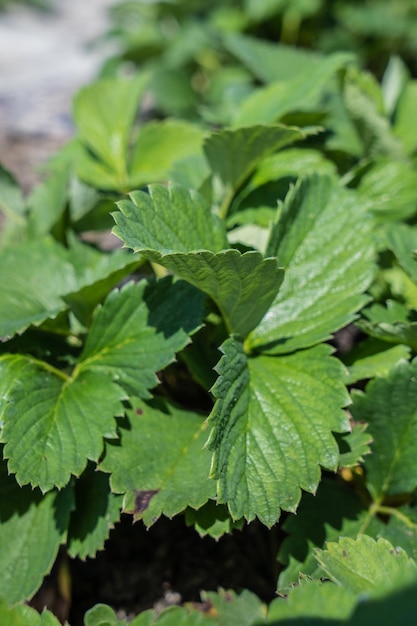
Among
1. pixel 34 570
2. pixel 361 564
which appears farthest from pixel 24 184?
pixel 361 564

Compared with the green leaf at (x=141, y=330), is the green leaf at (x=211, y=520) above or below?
below

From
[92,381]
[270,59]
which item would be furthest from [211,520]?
[270,59]

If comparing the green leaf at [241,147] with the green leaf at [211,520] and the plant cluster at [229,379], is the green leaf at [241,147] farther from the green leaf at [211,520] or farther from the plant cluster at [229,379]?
the green leaf at [211,520]

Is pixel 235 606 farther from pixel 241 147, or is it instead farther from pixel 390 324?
pixel 241 147

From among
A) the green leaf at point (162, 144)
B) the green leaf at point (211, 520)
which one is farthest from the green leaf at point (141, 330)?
the green leaf at point (162, 144)

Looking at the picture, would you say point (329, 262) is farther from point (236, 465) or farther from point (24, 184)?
point (24, 184)

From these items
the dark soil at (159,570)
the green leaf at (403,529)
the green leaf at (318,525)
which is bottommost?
the dark soil at (159,570)
